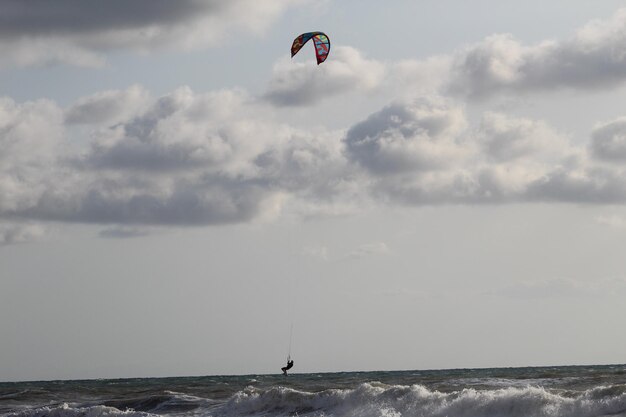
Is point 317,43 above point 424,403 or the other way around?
above

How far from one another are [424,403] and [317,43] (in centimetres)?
1873

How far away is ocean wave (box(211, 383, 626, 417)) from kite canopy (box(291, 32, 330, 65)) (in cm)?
1547

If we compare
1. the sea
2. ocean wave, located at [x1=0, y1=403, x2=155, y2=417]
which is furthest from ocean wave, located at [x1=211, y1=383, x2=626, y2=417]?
ocean wave, located at [x1=0, y1=403, x2=155, y2=417]

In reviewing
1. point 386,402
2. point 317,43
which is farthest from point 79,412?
point 317,43

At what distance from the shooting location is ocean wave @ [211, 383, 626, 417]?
3008cm

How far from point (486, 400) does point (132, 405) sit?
19081 mm

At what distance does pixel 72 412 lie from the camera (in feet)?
130

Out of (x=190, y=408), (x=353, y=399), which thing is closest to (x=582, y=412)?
(x=353, y=399)

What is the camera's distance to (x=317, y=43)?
4388 cm

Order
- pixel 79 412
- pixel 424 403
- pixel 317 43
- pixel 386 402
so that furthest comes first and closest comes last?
pixel 317 43 < pixel 79 412 < pixel 386 402 < pixel 424 403

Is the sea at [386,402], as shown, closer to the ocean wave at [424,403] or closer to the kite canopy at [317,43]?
the ocean wave at [424,403]

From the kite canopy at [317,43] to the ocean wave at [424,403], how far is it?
1547 centimetres

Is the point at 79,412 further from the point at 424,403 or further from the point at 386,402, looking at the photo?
the point at 424,403

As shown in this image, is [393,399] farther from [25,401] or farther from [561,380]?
[25,401]
